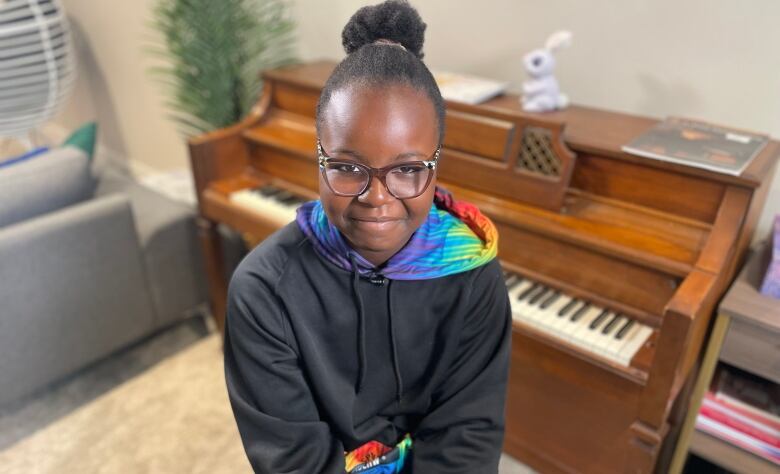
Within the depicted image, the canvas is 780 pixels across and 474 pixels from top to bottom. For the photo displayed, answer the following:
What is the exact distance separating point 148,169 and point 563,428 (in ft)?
9.94

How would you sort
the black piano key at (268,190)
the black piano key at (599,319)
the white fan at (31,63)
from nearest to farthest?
the black piano key at (599,319)
the black piano key at (268,190)
the white fan at (31,63)

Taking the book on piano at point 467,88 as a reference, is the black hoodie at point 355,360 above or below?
below

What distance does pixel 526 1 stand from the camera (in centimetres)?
171

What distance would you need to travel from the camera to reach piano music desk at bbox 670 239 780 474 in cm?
121

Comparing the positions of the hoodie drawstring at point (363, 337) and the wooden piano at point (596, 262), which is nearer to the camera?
the hoodie drawstring at point (363, 337)

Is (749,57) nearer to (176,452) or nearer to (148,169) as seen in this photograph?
(176,452)

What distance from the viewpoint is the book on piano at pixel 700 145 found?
123 cm

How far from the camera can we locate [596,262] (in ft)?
4.49

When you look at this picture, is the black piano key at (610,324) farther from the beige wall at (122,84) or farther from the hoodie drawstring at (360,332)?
the beige wall at (122,84)

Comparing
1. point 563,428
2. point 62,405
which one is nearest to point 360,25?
point 563,428

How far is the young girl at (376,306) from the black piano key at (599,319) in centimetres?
44

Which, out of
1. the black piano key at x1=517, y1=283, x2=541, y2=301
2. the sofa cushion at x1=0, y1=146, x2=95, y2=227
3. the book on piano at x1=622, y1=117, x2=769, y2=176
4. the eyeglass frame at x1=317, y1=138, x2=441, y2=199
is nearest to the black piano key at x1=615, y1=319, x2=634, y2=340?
the black piano key at x1=517, y1=283, x2=541, y2=301

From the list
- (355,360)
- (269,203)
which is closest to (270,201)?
(269,203)

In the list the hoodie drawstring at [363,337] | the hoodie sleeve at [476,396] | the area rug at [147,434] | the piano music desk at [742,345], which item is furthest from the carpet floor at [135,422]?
the hoodie drawstring at [363,337]
